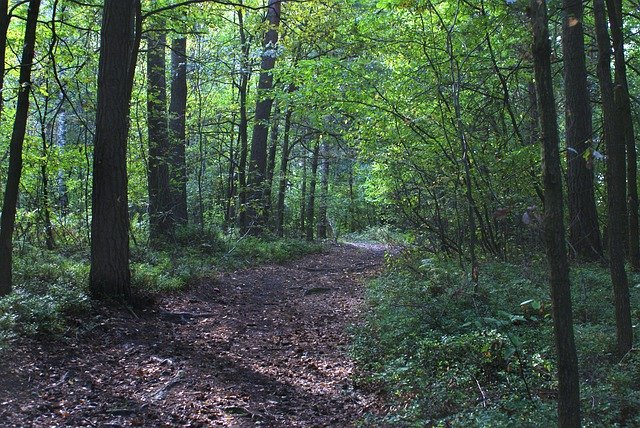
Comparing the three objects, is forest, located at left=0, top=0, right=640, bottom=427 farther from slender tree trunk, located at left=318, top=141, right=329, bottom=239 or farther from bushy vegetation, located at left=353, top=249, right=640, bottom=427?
slender tree trunk, located at left=318, top=141, right=329, bottom=239

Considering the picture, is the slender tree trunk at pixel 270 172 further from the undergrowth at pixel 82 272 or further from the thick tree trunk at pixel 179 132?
the thick tree trunk at pixel 179 132

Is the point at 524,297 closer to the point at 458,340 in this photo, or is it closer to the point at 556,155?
the point at 458,340

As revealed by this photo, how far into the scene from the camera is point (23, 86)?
6.77 meters

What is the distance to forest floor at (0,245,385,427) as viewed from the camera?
4.64 metres

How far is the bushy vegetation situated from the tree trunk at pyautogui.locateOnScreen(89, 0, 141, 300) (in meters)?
3.68

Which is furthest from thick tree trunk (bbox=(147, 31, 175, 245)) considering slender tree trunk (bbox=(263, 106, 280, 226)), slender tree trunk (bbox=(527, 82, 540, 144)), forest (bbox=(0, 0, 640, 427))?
slender tree trunk (bbox=(527, 82, 540, 144))

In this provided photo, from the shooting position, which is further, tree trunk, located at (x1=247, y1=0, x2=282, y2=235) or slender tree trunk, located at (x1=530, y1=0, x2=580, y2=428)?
tree trunk, located at (x1=247, y1=0, x2=282, y2=235)

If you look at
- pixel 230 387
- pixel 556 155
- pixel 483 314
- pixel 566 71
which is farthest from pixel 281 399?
pixel 566 71

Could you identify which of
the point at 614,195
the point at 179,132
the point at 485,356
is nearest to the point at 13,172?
the point at 485,356

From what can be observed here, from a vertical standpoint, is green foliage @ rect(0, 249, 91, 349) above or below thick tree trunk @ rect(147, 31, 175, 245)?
below

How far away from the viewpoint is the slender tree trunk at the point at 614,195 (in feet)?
15.4

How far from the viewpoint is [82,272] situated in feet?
26.9

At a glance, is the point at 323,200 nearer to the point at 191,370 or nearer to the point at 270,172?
the point at 270,172

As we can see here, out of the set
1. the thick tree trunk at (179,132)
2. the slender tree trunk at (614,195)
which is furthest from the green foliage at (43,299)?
the slender tree trunk at (614,195)
